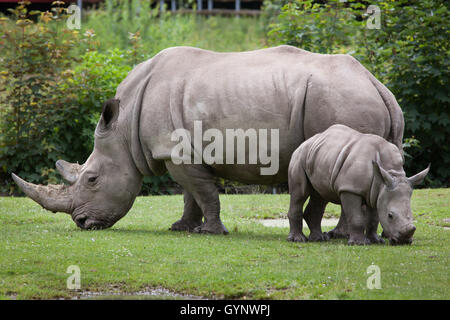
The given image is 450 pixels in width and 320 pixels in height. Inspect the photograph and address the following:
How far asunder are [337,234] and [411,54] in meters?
7.03

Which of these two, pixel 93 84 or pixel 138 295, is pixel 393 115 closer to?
pixel 138 295

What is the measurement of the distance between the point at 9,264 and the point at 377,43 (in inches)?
427

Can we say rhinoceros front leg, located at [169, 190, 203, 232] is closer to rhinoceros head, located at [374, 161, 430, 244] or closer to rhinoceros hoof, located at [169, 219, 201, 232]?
rhinoceros hoof, located at [169, 219, 201, 232]

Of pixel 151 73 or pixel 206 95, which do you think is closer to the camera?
pixel 206 95

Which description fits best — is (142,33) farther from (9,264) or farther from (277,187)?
(9,264)

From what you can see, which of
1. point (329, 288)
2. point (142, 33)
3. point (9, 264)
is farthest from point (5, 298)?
point (142, 33)

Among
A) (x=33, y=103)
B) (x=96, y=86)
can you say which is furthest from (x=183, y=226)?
(x=96, y=86)

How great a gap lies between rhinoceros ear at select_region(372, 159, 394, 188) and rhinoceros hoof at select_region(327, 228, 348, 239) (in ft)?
5.25

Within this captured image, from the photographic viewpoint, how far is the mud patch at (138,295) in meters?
6.37

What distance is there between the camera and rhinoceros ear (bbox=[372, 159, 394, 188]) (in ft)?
25.8

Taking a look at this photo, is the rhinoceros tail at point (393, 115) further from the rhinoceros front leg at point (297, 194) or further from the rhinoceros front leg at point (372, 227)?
the rhinoceros front leg at point (297, 194)

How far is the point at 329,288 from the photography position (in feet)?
20.9

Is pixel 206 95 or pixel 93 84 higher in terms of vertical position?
pixel 206 95

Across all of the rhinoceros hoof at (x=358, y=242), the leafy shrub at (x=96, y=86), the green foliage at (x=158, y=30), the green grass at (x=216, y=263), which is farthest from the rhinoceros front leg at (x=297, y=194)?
the green foliage at (x=158, y=30)
